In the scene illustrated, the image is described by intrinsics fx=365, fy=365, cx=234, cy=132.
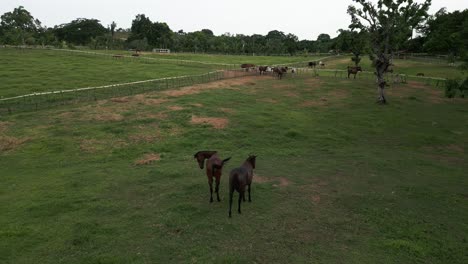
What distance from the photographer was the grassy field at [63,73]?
43987 millimetres

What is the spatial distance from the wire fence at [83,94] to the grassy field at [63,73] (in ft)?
13.1

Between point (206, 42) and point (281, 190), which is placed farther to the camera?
point (206, 42)

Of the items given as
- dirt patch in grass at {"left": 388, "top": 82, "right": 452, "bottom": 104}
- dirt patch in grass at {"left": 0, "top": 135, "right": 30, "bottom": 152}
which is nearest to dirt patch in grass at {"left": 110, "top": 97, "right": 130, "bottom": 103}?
dirt patch in grass at {"left": 0, "top": 135, "right": 30, "bottom": 152}

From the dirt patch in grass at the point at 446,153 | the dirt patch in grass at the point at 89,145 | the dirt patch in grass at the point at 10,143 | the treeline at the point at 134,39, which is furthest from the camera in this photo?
the treeline at the point at 134,39

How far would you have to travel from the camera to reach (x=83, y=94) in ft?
127

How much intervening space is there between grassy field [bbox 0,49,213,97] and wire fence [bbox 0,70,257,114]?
398cm

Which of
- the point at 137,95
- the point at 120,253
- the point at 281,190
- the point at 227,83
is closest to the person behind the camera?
the point at 120,253

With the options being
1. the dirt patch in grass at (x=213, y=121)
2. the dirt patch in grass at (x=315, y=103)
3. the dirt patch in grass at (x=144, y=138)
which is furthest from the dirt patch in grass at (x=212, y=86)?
the dirt patch in grass at (x=144, y=138)

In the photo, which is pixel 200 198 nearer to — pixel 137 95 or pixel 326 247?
pixel 326 247

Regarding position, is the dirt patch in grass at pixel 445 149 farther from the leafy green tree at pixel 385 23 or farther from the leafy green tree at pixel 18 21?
the leafy green tree at pixel 18 21

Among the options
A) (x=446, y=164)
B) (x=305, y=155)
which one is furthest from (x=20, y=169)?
(x=446, y=164)

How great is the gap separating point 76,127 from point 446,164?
23.7 metres

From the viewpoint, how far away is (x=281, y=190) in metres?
15.6

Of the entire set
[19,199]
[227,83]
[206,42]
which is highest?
[206,42]
